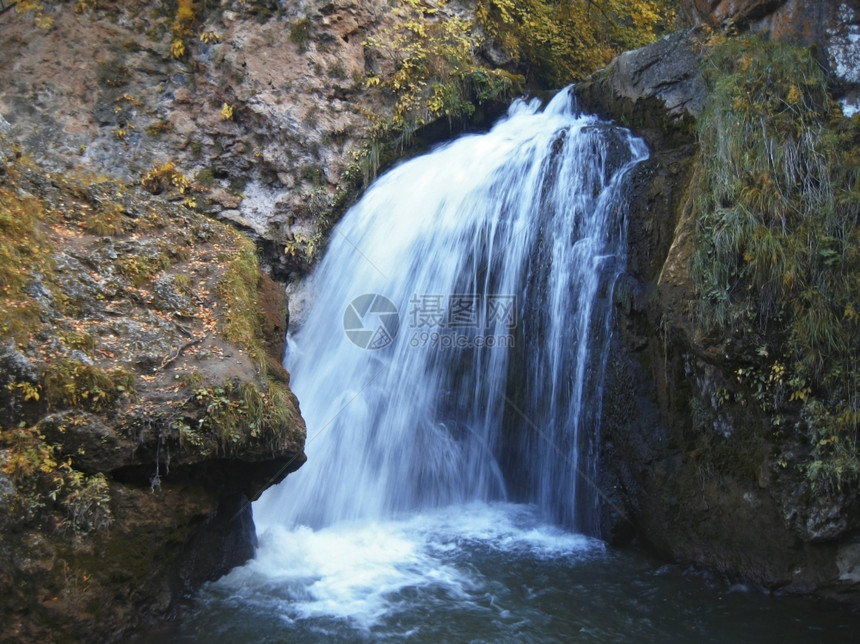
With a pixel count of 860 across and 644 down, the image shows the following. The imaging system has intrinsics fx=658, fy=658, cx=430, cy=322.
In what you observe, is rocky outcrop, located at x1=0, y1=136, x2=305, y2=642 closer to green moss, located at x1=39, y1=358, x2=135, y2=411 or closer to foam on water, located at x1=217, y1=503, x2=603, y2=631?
green moss, located at x1=39, y1=358, x2=135, y2=411

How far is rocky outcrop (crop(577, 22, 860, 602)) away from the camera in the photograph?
15.9ft

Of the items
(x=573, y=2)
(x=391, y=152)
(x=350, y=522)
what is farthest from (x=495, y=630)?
(x=573, y=2)

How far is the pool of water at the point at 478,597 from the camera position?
4.56 meters

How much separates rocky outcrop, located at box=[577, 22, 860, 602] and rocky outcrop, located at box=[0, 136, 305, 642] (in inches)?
117

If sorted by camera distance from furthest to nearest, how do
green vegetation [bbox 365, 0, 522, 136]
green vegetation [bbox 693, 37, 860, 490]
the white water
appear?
green vegetation [bbox 365, 0, 522, 136] < the white water < green vegetation [bbox 693, 37, 860, 490]

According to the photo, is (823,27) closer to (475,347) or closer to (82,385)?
(475,347)

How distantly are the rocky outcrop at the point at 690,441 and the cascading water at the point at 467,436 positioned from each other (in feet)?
0.79

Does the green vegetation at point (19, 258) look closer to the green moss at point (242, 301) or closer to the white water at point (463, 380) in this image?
the green moss at point (242, 301)

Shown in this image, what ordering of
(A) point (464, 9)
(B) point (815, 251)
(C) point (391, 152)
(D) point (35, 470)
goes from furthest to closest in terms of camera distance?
(A) point (464, 9) → (C) point (391, 152) → (B) point (815, 251) → (D) point (35, 470)

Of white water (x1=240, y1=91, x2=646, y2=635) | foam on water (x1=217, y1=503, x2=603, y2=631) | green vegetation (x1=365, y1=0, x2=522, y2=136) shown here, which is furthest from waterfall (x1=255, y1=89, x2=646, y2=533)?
green vegetation (x1=365, y1=0, x2=522, y2=136)

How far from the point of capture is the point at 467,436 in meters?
6.96

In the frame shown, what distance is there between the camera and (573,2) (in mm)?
11039

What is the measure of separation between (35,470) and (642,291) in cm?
492

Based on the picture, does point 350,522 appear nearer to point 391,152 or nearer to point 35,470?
point 35,470
